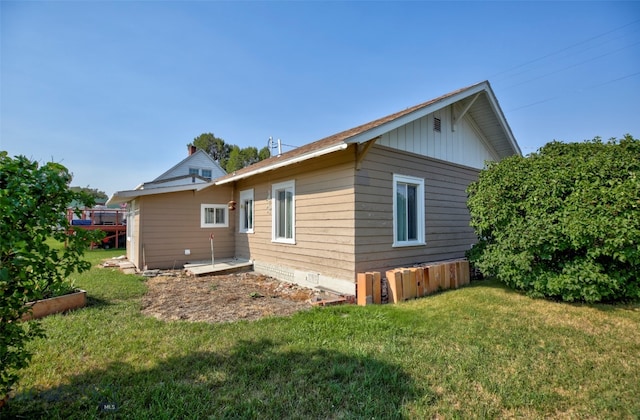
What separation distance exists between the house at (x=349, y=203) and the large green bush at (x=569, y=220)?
1721 millimetres

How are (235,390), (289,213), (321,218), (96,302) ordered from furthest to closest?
1. (289,213)
2. (321,218)
3. (96,302)
4. (235,390)

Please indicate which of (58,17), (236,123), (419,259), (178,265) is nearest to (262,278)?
(178,265)

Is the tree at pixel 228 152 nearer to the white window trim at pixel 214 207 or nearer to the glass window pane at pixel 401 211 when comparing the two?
the white window trim at pixel 214 207

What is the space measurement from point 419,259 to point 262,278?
4402 mm

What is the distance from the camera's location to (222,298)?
6.07 metres

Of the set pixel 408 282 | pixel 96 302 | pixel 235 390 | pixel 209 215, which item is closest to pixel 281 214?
pixel 209 215

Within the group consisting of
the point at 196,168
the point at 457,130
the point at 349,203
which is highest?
the point at 196,168

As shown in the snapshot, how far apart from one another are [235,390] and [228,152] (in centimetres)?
4175

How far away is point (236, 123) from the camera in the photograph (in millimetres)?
18469

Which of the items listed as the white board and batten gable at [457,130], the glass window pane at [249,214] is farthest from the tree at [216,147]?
the white board and batten gable at [457,130]

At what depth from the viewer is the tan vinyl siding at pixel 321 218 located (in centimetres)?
602

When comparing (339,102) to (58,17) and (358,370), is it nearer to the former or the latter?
(58,17)

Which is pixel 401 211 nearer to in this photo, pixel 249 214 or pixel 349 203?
pixel 349 203

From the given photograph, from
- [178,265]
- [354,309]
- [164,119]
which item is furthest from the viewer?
[164,119]
